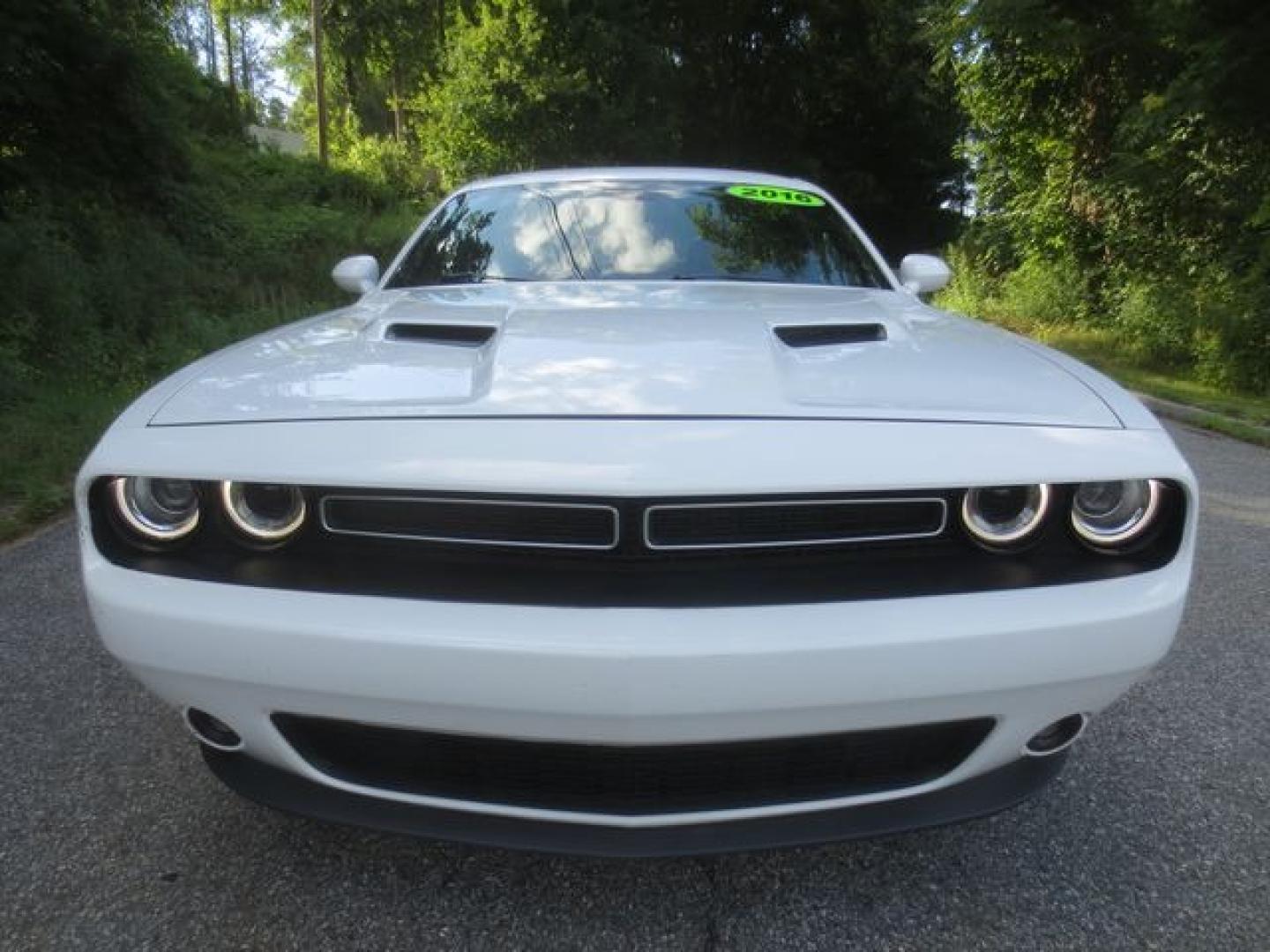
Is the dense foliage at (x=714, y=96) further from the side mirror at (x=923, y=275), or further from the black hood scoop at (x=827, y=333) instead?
the black hood scoop at (x=827, y=333)

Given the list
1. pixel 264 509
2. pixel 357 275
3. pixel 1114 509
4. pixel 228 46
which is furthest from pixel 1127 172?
pixel 228 46

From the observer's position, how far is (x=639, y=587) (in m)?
1.43

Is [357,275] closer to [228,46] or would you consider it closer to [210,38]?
[228,46]

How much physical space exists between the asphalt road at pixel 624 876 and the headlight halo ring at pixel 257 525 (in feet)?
2.32

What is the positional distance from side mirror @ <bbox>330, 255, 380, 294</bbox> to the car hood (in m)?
0.62

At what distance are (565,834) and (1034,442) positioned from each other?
0.97 metres

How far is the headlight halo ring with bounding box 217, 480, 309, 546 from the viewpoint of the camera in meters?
1.51

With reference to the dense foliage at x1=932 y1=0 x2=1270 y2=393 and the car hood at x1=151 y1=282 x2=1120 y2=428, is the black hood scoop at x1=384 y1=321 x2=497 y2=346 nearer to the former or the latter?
the car hood at x1=151 y1=282 x2=1120 y2=428

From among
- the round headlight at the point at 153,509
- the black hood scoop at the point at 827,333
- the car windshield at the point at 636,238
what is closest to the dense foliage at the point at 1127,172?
the car windshield at the point at 636,238

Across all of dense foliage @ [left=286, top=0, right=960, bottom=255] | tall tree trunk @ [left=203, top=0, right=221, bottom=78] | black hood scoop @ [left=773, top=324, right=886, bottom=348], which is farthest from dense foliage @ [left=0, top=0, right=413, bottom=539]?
tall tree trunk @ [left=203, top=0, right=221, bottom=78]

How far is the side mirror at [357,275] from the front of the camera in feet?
9.89

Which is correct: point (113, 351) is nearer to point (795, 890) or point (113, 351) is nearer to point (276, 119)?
point (795, 890)

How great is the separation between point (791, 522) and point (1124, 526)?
0.58m

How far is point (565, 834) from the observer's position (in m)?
1.48
